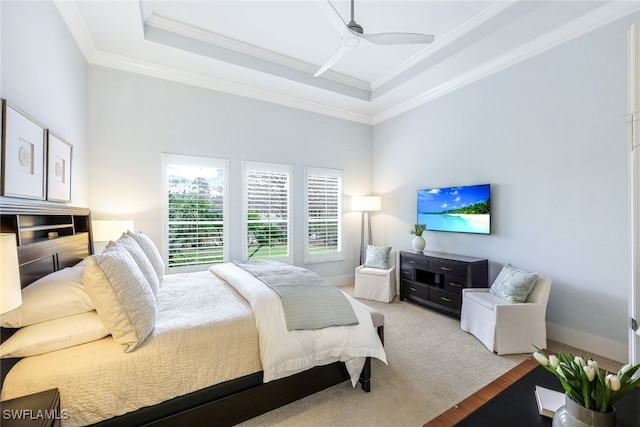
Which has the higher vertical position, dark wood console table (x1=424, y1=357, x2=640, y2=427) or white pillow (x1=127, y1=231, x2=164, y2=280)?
white pillow (x1=127, y1=231, x2=164, y2=280)

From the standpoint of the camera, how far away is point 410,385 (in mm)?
2152

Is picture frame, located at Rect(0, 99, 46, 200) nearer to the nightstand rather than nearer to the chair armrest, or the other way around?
the nightstand

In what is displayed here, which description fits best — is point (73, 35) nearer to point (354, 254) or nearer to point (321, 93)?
point (321, 93)

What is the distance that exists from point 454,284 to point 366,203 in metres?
2.01

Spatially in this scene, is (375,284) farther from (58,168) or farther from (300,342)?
(58,168)

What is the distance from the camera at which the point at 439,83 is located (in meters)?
3.99

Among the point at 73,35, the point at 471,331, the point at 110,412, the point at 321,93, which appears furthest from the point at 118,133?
the point at 471,331

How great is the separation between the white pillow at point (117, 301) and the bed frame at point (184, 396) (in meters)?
0.39

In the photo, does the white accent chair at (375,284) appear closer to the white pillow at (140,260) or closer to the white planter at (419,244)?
the white planter at (419,244)

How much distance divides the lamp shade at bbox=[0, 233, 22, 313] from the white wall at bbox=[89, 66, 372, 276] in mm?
2834

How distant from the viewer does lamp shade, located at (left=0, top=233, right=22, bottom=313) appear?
2.95ft

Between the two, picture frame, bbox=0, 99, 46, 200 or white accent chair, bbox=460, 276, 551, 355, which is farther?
white accent chair, bbox=460, 276, 551, 355

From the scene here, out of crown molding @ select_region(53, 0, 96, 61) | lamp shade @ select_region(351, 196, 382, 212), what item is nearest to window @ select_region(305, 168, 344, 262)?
lamp shade @ select_region(351, 196, 382, 212)

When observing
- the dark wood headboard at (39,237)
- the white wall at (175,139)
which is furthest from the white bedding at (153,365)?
the white wall at (175,139)
